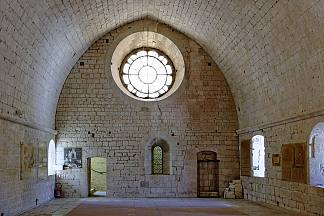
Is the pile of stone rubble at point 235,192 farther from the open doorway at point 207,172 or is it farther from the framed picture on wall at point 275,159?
the framed picture on wall at point 275,159

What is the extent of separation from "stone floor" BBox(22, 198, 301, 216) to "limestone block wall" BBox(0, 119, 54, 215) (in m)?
0.46

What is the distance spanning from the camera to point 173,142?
1970cm

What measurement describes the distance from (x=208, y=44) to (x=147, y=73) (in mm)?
3259

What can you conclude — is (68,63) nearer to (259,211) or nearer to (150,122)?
(150,122)

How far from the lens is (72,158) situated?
19.4 meters

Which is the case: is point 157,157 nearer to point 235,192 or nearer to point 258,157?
point 235,192

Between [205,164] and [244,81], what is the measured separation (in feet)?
13.1

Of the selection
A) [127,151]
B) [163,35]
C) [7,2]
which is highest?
[163,35]

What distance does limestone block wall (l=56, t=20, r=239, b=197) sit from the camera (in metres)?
19.5

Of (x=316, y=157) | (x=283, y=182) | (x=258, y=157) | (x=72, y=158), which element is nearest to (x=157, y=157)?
(x=72, y=158)

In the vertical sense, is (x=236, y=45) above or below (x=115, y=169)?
above

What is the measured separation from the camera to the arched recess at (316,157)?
1295cm

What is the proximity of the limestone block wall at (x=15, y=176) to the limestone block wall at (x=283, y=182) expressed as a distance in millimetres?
7241

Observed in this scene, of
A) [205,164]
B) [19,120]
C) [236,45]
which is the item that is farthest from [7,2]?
[205,164]
